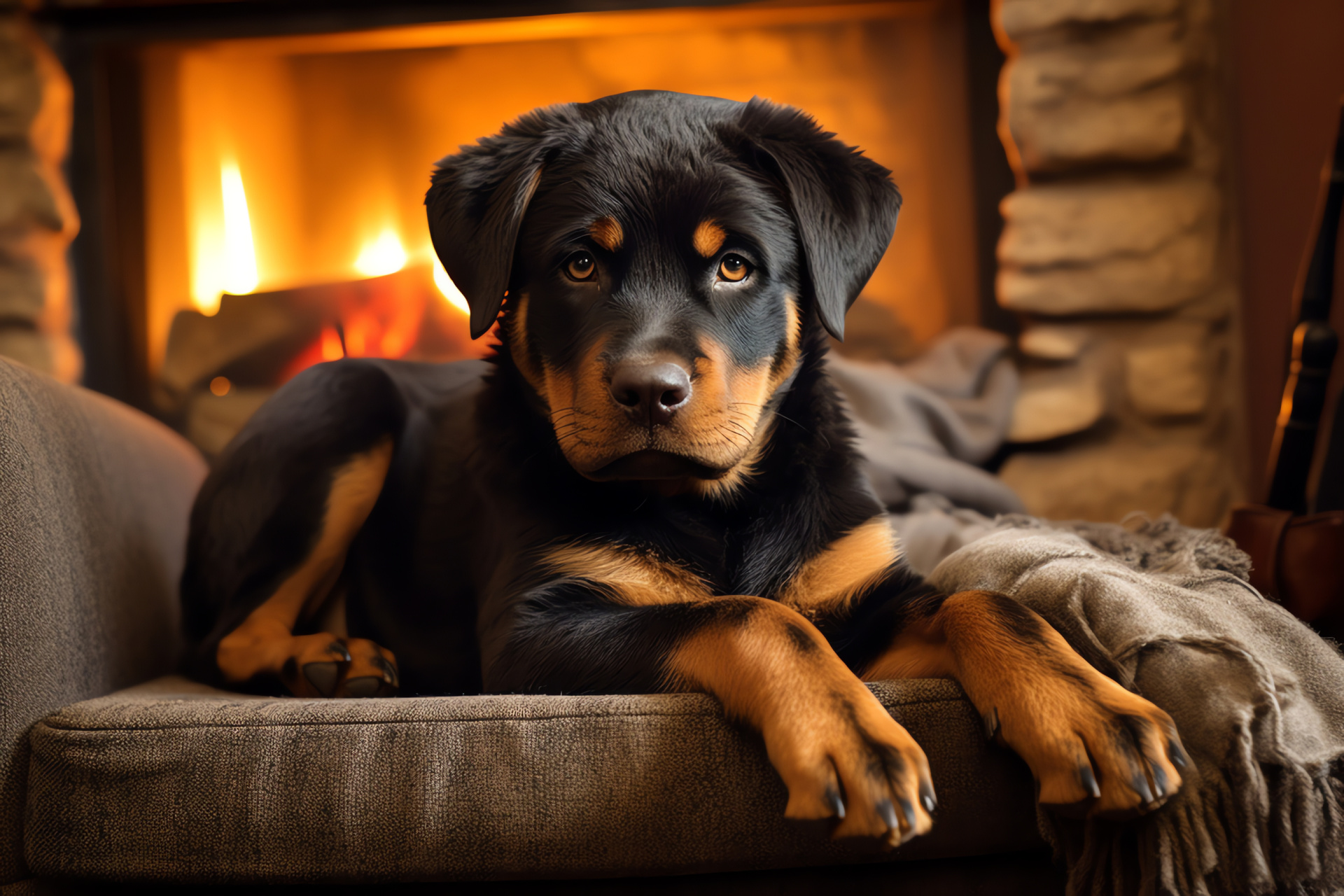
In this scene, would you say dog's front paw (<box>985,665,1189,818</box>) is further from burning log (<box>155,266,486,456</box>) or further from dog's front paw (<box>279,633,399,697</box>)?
burning log (<box>155,266,486,456</box>)

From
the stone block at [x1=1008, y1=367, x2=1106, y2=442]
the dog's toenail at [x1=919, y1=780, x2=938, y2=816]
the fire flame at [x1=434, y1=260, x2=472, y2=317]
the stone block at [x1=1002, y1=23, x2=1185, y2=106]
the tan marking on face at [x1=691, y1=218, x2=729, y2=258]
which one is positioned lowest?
the dog's toenail at [x1=919, y1=780, x2=938, y2=816]

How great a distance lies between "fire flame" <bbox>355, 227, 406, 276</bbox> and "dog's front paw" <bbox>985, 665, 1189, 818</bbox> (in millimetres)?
2967

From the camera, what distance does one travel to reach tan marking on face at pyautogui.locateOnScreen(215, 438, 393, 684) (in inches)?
63.8

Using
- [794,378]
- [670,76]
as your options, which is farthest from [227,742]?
[670,76]

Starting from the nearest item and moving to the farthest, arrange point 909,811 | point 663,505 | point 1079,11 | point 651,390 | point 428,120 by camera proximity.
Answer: point 909,811 → point 651,390 → point 663,505 → point 1079,11 → point 428,120

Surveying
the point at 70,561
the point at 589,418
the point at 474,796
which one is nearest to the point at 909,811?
the point at 474,796

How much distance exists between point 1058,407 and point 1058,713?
227cm

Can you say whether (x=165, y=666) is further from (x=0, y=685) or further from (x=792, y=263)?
(x=792, y=263)

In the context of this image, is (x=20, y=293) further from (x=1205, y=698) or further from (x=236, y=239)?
(x=1205, y=698)

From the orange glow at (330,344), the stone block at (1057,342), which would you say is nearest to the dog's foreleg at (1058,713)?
the stone block at (1057,342)

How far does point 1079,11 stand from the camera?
2883mm

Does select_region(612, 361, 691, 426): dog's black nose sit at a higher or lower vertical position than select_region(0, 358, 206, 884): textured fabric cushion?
higher

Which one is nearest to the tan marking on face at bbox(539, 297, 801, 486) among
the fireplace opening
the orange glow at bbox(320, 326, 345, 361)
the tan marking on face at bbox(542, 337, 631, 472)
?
the tan marking on face at bbox(542, 337, 631, 472)

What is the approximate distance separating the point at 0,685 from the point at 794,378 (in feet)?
4.13
